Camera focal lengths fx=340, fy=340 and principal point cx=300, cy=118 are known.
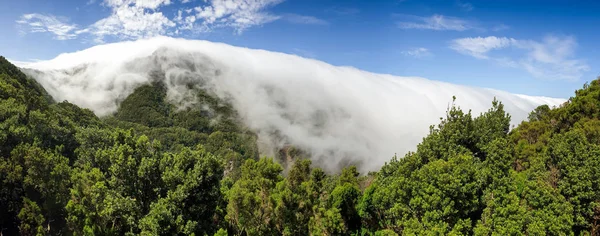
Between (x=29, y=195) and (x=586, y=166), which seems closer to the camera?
(x=586, y=166)

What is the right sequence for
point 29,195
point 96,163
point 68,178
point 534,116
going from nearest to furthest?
point 96,163
point 29,195
point 68,178
point 534,116

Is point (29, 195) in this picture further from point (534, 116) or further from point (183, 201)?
point (534, 116)

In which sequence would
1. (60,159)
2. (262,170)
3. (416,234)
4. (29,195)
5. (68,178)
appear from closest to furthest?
(416,234)
(262,170)
(29,195)
(68,178)
(60,159)

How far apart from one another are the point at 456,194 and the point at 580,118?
3429cm

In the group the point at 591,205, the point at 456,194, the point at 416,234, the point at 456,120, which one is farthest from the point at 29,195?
the point at 591,205

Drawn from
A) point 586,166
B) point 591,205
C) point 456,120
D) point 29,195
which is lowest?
point 29,195

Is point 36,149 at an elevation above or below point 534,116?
below

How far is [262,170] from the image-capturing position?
30.7 metres

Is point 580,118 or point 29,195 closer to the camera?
point 29,195

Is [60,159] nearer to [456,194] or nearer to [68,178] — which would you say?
[68,178]

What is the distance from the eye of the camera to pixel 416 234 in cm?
2269

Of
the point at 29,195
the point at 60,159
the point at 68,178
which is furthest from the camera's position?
the point at 60,159

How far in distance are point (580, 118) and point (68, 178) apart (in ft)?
210

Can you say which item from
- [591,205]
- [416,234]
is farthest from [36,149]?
[591,205]
